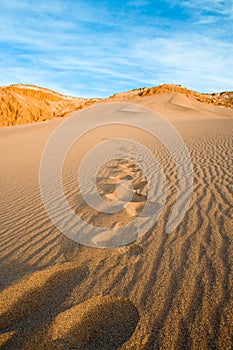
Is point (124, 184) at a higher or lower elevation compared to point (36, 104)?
lower

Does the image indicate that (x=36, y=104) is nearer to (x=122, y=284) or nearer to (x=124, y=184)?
(x=124, y=184)

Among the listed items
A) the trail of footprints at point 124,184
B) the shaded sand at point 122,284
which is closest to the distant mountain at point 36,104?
the trail of footprints at point 124,184

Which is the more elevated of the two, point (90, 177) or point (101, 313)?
point (90, 177)

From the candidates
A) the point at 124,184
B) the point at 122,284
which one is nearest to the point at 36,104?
the point at 124,184

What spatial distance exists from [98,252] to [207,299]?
1.30 metres

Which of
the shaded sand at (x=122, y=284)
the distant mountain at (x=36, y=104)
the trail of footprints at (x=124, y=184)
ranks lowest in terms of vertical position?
the shaded sand at (x=122, y=284)

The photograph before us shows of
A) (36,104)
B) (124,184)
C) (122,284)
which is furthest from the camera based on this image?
(36,104)

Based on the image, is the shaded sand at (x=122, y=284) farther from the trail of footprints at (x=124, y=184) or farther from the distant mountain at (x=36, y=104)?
the distant mountain at (x=36, y=104)

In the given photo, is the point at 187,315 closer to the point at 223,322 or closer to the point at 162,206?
the point at 223,322

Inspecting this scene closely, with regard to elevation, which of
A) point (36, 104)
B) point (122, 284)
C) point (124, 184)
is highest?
point (36, 104)

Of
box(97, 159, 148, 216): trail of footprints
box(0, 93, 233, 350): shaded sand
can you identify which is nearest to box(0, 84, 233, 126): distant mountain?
box(97, 159, 148, 216): trail of footprints

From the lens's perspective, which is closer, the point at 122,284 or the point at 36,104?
the point at 122,284

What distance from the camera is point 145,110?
29.2m

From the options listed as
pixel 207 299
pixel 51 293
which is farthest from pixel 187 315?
pixel 51 293
